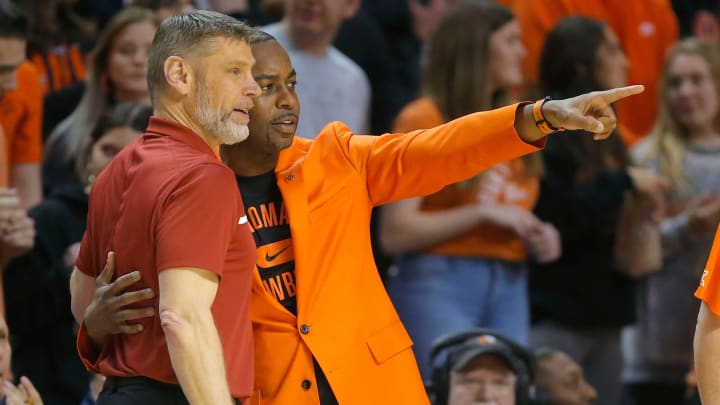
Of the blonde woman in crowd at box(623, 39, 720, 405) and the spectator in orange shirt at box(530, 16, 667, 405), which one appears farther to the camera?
the blonde woman in crowd at box(623, 39, 720, 405)

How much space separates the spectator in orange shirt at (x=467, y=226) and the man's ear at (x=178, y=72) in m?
2.68

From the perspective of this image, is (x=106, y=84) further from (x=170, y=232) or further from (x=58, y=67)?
(x=170, y=232)

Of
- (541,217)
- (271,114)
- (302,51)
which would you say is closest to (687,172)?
(541,217)

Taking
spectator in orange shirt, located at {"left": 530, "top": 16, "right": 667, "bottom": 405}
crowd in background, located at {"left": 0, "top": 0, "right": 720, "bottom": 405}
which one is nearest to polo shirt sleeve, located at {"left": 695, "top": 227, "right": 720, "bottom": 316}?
crowd in background, located at {"left": 0, "top": 0, "right": 720, "bottom": 405}

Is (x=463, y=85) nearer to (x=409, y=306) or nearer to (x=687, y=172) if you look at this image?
(x=409, y=306)

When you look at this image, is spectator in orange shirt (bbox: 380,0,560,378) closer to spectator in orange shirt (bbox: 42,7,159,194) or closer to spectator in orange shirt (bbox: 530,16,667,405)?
spectator in orange shirt (bbox: 530,16,667,405)

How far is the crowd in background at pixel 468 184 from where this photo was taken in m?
5.62

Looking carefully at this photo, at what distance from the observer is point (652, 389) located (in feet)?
23.0

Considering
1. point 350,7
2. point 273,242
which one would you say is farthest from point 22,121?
point 273,242

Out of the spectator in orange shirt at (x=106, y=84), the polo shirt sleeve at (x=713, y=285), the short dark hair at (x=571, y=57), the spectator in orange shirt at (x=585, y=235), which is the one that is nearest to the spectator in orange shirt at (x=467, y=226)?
the spectator in orange shirt at (x=585, y=235)

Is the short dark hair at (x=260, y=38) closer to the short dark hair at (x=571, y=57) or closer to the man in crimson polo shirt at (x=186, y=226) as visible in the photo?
the man in crimson polo shirt at (x=186, y=226)

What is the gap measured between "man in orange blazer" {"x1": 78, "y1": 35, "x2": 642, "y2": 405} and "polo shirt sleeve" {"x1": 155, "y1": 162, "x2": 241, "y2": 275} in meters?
0.50

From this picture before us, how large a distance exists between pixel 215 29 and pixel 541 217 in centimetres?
336

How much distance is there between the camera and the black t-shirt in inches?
151
